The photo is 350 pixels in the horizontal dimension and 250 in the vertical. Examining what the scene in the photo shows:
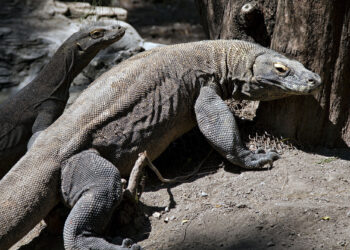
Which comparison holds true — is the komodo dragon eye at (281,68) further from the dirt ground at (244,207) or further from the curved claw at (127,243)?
the curved claw at (127,243)

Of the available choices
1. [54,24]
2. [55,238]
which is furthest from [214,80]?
[54,24]

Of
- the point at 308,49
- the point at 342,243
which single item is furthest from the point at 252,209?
the point at 308,49

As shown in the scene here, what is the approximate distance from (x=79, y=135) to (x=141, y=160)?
65cm

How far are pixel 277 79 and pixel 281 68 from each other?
0.13 m

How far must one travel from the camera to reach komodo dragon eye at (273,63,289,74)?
4825 mm

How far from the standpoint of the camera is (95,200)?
4.05 meters

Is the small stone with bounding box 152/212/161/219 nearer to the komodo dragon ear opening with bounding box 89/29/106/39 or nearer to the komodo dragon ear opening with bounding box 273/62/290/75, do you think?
the komodo dragon ear opening with bounding box 273/62/290/75

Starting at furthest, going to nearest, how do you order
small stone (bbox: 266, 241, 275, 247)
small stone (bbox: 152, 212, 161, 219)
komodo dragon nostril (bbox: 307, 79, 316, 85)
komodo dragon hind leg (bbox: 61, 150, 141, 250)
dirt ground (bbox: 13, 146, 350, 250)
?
komodo dragon nostril (bbox: 307, 79, 316, 85) → small stone (bbox: 152, 212, 161, 219) → komodo dragon hind leg (bbox: 61, 150, 141, 250) → dirt ground (bbox: 13, 146, 350, 250) → small stone (bbox: 266, 241, 275, 247)

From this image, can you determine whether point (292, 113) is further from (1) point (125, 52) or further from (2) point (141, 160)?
(1) point (125, 52)

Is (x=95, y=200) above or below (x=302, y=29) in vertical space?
below

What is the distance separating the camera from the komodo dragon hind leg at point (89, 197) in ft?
12.9

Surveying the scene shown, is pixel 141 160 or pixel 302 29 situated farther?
pixel 302 29

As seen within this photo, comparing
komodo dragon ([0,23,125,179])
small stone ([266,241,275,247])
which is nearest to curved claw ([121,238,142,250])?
small stone ([266,241,275,247])

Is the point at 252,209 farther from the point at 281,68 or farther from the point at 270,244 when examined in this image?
the point at 281,68
